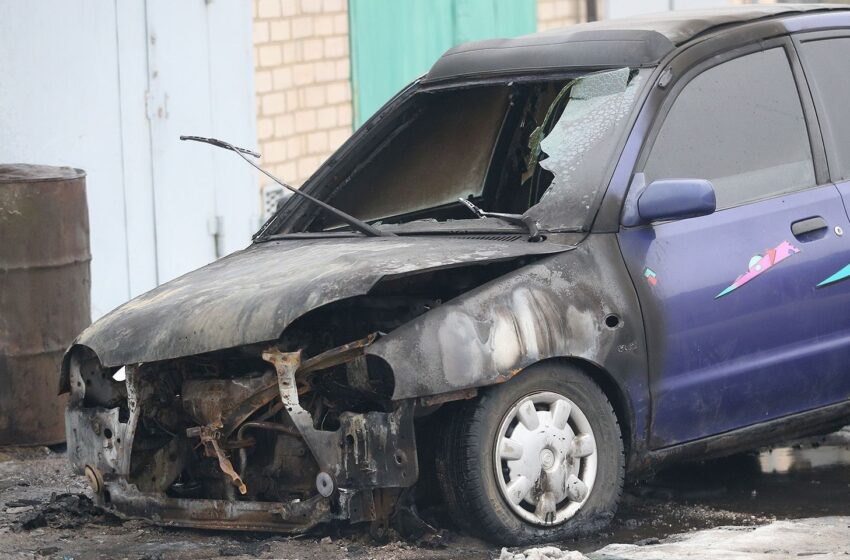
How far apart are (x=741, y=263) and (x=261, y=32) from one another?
6.03 metres

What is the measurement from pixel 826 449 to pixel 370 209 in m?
2.17

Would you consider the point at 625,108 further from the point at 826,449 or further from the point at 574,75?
the point at 826,449

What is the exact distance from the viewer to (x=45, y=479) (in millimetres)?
6941

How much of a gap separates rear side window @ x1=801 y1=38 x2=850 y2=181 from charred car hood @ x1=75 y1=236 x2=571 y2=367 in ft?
4.05

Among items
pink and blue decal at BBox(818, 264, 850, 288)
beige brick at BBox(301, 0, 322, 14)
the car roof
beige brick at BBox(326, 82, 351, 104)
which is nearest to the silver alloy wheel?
pink and blue decal at BBox(818, 264, 850, 288)

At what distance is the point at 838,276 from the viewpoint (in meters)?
5.70

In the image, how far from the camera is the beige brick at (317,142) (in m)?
11.5

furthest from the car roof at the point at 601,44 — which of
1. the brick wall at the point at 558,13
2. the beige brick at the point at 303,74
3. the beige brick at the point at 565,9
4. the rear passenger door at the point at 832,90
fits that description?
the beige brick at the point at 565,9

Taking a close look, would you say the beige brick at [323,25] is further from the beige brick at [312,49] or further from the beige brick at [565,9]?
the beige brick at [565,9]

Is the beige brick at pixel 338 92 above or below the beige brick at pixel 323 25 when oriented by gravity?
below

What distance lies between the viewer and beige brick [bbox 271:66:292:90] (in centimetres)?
1109

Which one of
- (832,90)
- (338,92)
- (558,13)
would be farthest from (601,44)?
(558,13)

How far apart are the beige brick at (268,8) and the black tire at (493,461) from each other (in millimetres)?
6177

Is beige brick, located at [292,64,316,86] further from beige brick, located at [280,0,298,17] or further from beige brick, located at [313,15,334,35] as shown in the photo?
beige brick, located at [280,0,298,17]
